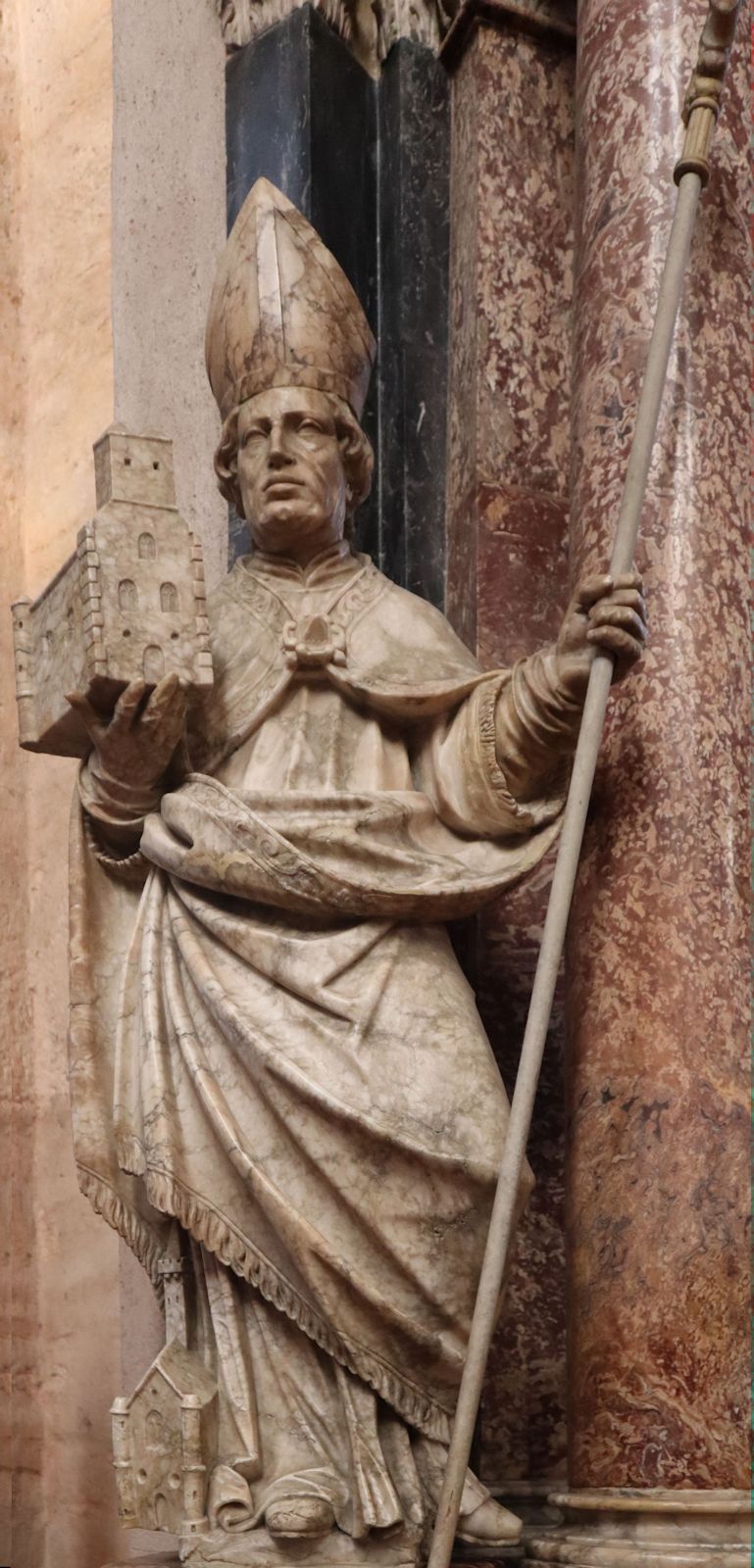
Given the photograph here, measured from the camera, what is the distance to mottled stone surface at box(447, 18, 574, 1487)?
460 centimetres

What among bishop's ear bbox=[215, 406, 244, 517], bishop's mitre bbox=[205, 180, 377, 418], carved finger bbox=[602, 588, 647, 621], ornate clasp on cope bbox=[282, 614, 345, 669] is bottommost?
ornate clasp on cope bbox=[282, 614, 345, 669]

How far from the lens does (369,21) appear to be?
211 inches

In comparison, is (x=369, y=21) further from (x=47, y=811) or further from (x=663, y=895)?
(x=663, y=895)

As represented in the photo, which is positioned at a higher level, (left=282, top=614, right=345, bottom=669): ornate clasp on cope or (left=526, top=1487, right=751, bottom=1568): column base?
(left=282, top=614, right=345, bottom=669): ornate clasp on cope

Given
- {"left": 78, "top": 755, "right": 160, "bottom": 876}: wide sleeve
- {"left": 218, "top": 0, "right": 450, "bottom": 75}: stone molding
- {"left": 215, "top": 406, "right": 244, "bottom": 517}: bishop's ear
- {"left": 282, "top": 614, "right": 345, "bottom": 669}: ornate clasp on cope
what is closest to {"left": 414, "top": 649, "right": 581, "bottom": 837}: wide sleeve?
{"left": 282, "top": 614, "right": 345, "bottom": 669}: ornate clasp on cope

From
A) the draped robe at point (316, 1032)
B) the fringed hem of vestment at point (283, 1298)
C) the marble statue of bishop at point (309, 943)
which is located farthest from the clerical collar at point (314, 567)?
the fringed hem of vestment at point (283, 1298)

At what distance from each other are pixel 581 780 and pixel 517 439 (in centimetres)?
122

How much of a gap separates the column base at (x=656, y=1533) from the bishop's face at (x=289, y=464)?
5.39 feet

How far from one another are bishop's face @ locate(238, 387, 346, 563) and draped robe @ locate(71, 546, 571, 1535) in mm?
170

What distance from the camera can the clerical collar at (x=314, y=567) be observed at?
Result: 4.47 metres

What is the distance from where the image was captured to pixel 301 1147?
3.92m

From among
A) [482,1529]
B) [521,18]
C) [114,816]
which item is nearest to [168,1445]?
[482,1529]

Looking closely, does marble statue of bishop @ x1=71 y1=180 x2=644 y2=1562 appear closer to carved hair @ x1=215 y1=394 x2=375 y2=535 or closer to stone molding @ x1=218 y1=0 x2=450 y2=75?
carved hair @ x1=215 y1=394 x2=375 y2=535

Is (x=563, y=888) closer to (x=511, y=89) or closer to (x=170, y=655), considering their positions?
(x=170, y=655)
